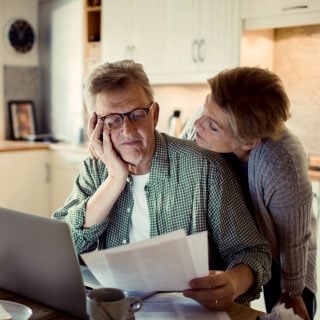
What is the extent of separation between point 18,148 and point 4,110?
65cm

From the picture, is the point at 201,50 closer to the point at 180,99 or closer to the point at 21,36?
the point at 180,99

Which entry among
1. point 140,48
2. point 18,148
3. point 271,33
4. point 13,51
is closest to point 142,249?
point 271,33

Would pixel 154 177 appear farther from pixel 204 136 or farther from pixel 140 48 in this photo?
pixel 140 48

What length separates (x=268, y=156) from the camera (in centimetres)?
142

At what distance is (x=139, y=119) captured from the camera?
1.52m

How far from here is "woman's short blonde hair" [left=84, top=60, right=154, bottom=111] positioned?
1514mm

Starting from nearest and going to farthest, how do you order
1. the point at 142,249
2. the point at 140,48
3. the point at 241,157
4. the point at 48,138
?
1. the point at 142,249
2. the point at 241,157
3. the point at 140,48
4. the point at 48,138

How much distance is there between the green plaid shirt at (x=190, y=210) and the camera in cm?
142

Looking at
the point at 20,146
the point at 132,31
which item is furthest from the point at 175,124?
the point at 20,146

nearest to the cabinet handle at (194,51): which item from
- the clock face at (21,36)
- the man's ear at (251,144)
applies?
the clock face at (21,36)

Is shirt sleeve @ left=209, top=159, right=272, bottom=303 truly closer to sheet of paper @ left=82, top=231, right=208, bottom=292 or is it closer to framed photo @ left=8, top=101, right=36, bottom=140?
sheet of paper @ left=82, top=231, right=208, bottom=292

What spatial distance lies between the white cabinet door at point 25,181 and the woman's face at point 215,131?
269 cm

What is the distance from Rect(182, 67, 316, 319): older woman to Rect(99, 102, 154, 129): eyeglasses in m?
0.16

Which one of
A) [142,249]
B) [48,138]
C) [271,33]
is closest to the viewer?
[142,249]
